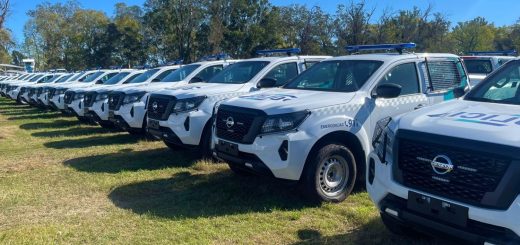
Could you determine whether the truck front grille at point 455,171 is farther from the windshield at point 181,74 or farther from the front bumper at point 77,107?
the front bumper at point 77,107

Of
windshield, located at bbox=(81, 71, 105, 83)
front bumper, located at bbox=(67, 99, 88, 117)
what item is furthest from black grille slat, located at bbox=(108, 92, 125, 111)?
windshield, located at bbox=(81, 71, 105, 83)

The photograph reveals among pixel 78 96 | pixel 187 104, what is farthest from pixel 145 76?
pixel 187 104

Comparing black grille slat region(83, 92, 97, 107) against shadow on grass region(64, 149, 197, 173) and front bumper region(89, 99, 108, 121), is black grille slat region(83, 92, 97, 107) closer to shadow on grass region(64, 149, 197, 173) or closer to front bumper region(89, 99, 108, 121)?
front bumper region(89, 99, 108, 121)

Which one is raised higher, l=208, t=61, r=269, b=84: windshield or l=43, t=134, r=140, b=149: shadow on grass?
l=208, t=61, r=269, b=84: windshield

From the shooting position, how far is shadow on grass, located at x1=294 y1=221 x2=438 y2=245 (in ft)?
15.0

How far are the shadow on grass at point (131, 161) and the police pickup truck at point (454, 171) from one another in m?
4.76

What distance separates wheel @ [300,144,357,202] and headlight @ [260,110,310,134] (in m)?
0.43

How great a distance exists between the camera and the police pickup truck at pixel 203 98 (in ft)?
24.7

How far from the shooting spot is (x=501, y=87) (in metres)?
4.66

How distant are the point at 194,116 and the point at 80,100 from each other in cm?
734

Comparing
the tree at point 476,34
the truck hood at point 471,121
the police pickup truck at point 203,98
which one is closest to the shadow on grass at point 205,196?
the police pickup truck at point 203,98

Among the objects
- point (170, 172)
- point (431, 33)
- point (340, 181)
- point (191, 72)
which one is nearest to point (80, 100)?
point (191, 72)

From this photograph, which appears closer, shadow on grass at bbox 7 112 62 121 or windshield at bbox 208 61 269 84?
windshield at bbox 208 61 269 84

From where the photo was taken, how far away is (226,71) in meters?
9.17
